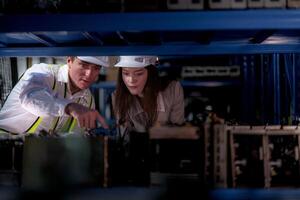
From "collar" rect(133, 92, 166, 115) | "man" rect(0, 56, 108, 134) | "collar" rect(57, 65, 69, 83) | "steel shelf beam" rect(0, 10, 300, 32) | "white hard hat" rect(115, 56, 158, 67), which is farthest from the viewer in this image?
"collar" rect(133, 92, 166, 115)

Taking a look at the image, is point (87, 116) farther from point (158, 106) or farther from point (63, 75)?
point (158, 106)

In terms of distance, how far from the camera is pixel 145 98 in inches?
120

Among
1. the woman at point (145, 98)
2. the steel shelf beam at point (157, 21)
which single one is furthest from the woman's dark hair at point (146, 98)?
the steel shelf beam at point (157, 21)

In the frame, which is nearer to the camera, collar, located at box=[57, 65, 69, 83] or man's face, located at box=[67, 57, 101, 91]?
man's face, located at box=[67, 57, 101, 91]

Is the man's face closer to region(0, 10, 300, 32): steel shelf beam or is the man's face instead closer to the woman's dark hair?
the woman's dark hair

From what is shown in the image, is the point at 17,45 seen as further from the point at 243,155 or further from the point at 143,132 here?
the point at 243,155

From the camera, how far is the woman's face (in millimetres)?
2906

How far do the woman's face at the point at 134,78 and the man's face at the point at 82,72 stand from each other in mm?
260

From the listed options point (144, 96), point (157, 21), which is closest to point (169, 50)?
point (157, 21)

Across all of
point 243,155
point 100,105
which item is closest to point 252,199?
point 243,155

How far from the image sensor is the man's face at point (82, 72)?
104 inches

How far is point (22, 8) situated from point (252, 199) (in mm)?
1288

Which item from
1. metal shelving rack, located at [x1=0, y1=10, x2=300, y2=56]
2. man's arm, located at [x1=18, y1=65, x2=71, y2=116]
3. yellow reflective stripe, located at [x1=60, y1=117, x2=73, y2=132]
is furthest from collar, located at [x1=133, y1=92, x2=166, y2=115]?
metal shelving rack, located at [x1=0, y1=10, x2=300, y2=56]

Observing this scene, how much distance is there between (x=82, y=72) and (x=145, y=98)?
56cm
